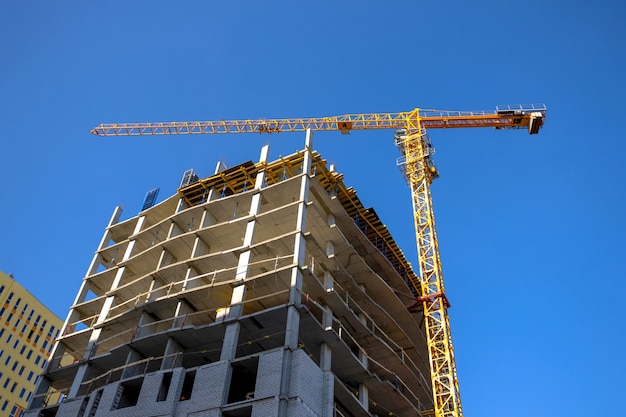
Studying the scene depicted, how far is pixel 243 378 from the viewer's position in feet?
101

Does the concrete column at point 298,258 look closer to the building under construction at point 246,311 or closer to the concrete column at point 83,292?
the building under construction at point 246,311

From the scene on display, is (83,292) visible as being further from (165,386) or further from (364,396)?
(364,396)

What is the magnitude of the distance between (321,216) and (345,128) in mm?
27354

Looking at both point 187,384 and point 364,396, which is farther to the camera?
point 364,396

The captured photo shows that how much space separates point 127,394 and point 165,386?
331 centimetres

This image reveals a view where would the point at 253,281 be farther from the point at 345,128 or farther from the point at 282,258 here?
the point at 345,128

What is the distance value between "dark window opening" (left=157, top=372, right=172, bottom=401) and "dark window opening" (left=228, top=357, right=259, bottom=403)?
3.10 m

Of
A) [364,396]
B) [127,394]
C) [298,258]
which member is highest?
[298,258]

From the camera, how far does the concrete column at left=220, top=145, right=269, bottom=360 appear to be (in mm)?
29969

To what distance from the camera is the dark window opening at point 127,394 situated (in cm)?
3158

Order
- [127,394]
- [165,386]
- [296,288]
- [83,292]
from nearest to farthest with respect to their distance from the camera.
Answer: [165,386] < [296,288] < [127,394] < [83,292]

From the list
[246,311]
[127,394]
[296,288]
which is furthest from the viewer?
[246,311]

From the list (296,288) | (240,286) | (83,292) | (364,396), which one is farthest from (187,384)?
(83,292)

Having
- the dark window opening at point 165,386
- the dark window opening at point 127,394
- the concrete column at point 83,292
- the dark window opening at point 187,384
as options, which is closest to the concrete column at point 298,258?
the dark window opening at point 187,384
